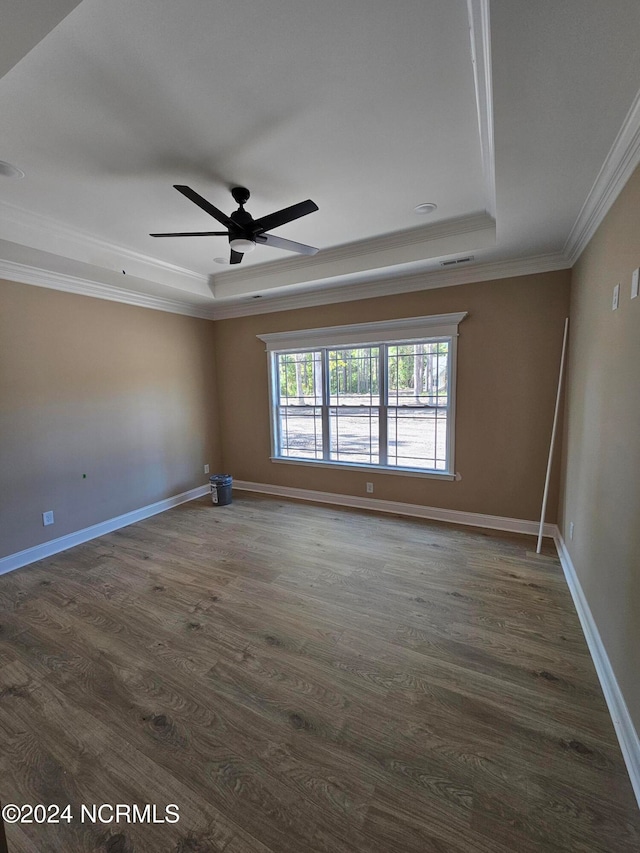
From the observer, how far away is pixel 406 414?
405 cm

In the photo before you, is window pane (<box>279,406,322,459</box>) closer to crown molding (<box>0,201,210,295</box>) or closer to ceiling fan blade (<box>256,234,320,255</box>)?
crown molding (<box>0,201,210,295</box>)

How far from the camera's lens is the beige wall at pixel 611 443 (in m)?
1.59

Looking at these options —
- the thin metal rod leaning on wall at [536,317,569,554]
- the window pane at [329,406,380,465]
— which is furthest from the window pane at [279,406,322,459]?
the thin metal rod leaning on wall at [536,317,569,554]

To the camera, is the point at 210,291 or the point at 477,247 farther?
the point at 210,291

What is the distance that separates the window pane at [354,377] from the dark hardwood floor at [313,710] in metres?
2.02

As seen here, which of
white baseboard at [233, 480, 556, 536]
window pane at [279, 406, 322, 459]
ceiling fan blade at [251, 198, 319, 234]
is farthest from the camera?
window pane at [279, 406, 322, 459]

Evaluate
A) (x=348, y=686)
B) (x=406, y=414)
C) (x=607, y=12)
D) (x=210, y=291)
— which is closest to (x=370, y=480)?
(x=406, y=414)

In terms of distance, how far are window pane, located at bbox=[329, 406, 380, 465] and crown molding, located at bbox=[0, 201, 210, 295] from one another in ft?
7.87

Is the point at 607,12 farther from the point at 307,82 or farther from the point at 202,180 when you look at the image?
the point at 202,180

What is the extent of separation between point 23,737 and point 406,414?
3.77 meters

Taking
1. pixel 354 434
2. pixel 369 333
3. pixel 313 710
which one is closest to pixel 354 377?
pixel 369 333

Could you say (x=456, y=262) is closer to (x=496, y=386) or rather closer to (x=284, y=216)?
(x=496, y=386)

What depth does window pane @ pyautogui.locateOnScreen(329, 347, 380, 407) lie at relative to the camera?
4.21 metres

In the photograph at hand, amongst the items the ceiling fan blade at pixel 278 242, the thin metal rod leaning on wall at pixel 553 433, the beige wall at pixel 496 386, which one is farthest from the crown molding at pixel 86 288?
the thin metal rod leaning on wall at pixel 553 433
